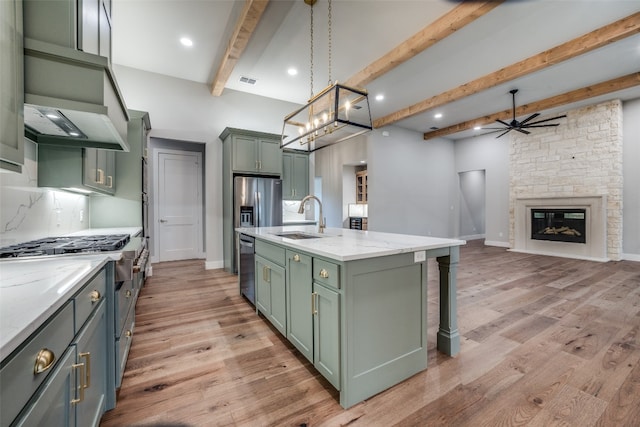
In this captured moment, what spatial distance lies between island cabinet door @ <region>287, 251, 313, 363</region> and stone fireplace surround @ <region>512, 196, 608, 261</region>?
684cm

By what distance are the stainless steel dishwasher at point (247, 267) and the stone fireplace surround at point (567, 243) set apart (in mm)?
6783

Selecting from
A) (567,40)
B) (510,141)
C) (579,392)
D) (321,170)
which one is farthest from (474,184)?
(579,392)

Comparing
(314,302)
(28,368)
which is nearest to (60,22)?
(28,368)

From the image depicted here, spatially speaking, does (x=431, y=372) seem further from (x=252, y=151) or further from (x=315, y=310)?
(x=252, y=151)

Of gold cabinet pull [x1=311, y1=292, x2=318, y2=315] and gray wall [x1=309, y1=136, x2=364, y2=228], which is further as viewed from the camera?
gray wall [x1=309, y1=136, x2=364, y2=228]

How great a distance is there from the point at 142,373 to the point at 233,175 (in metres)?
3.32

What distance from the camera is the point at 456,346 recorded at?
2178mm

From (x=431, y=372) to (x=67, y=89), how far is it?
106 inches

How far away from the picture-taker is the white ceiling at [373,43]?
308cm

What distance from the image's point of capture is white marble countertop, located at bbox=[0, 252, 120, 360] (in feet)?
2.10

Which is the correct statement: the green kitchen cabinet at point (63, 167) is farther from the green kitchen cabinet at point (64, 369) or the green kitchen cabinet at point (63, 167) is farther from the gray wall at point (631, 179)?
the gray wall at point (631, 179)

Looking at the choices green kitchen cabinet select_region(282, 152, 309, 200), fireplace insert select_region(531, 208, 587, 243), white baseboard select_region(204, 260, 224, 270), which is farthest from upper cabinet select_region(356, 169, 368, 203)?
white baseboard select_region(204, 260, 224, 270)

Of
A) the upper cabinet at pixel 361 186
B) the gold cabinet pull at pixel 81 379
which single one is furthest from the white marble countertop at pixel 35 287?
the upper cabinet at pixel 361 186

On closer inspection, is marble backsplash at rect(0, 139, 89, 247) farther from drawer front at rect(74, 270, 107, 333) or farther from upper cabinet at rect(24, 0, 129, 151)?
drawer front at rect(74, 270, 107, 333)
